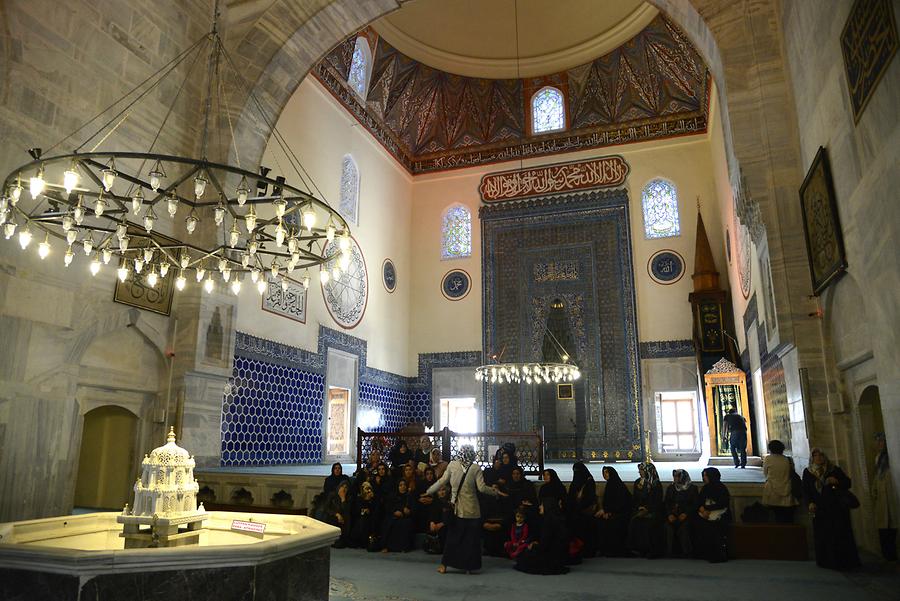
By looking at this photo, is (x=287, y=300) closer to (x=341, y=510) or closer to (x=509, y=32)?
(x=341, y=510)

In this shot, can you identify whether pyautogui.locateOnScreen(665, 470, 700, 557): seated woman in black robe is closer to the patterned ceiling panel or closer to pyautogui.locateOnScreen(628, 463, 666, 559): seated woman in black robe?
pyautogui.locateOnScreen(628, 463, 666, 559): seated woman in black robe

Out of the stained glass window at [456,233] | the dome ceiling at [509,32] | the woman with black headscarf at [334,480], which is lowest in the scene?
the woman with black headscarf at [334,480]

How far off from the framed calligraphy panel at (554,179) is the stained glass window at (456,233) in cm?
55

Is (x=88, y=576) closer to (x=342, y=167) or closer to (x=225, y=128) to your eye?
(x=225, y=128)

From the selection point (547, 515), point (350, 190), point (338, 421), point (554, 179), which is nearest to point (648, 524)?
point (547, 515)

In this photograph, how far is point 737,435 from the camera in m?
7.67

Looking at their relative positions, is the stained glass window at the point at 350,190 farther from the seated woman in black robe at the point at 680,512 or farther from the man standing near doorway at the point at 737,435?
the seated woman in black robe at the point at 680,512

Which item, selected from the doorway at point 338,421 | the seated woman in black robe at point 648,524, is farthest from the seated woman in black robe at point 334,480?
the doorway at point 338,421

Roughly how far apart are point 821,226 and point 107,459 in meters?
6.83

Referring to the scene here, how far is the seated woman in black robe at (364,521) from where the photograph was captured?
18.0 feet

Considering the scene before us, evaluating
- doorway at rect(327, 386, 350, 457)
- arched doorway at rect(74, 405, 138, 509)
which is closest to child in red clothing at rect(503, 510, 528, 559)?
arched doorway at rect(74, 405, 138, 509)

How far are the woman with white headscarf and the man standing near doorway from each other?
4164mm

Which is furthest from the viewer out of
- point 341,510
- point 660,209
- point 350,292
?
point 660,209

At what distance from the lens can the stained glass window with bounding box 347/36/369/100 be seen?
1046cm
